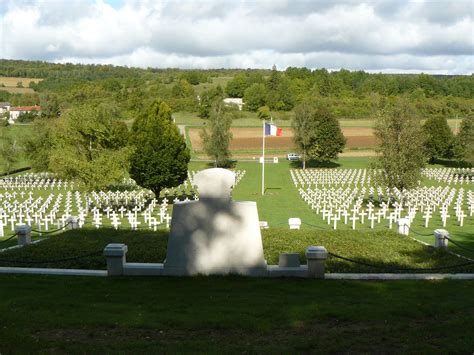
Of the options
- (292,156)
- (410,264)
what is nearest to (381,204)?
(410,264)

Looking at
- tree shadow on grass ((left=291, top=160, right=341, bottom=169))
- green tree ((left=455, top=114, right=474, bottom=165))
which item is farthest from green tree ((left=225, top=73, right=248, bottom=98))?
green tree ((left=455, top=114, right=474, bottom=165))

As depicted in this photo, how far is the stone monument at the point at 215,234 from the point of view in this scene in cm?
1121

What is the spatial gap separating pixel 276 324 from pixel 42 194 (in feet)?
129

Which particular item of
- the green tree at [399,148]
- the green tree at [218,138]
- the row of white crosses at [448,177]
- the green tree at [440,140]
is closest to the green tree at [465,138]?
the green tree at [440,140]

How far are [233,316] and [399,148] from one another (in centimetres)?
2943

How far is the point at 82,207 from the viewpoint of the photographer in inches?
1359

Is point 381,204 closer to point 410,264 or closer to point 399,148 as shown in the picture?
point 399,148

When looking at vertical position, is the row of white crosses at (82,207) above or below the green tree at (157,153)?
below

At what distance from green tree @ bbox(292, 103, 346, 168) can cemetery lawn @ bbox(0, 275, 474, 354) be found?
2147 inches

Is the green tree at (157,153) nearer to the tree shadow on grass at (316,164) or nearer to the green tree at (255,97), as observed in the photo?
the tree shadow on grass at (316,164)

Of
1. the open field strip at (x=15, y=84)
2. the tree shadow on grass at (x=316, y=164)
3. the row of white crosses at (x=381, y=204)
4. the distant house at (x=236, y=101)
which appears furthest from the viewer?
the open field strip at (x=15, y=84)

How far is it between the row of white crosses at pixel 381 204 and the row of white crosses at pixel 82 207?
29.2ft

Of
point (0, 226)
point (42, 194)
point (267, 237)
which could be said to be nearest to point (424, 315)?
point (267, 237)

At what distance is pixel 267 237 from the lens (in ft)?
54.5
